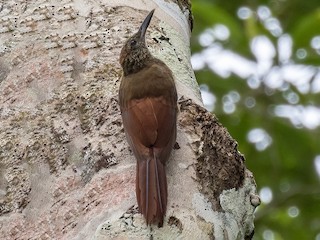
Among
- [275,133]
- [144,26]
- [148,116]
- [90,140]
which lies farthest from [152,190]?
[275,133]

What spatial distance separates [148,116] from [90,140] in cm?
30

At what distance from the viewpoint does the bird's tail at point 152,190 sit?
8.49ft

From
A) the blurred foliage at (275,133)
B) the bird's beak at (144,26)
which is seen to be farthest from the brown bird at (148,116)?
the blurred foliage at (275,133)

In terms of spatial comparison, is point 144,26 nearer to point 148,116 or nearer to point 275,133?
point 148,116

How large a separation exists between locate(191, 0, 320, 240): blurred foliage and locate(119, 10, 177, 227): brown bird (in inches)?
67.7

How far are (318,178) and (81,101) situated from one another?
2.87 meters

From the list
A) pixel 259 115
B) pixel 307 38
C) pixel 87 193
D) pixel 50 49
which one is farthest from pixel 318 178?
pixel 87 193

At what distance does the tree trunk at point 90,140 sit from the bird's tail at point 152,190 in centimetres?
2

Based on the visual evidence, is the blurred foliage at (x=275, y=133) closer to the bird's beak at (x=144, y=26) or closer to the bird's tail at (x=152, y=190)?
the bird's beak at (x=144, y=26)

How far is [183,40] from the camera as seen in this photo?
3533 millimetres

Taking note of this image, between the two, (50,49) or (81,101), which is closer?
(81,101)

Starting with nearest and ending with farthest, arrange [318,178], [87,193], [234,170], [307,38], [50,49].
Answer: [87,193], [234,170], [50,49], [307,38], [318,178]

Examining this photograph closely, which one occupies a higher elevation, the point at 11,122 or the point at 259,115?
the point at 11,122

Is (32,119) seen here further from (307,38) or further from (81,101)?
(307,38)
